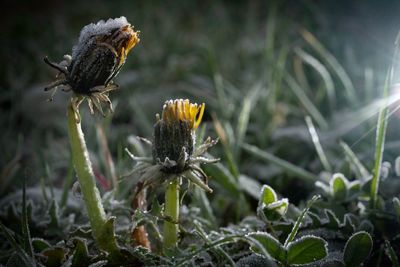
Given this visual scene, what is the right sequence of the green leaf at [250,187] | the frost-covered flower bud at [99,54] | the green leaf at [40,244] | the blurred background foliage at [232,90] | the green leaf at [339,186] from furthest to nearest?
the blurred background foliage at [232,90], the green leaf at [250,187], the green leaf at [339,186], the green leaf at [40,244], the frost-covered flower bud at [99,54]

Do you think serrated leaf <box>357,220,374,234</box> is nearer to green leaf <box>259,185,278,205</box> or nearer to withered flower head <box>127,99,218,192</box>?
green leaf <box>259,185,278,205</box>

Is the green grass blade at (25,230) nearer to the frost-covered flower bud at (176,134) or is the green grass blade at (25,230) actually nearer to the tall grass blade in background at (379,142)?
the frost-covered flower bud at (176,134)

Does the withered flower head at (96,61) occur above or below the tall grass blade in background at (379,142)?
above

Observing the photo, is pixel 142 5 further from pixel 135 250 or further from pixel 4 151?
pixel 135 250

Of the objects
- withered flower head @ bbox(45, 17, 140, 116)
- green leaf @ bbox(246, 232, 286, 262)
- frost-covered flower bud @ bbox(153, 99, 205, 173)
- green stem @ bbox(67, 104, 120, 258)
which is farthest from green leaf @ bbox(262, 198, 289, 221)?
withered flower head @ bbox(45, 17, 140, 116)

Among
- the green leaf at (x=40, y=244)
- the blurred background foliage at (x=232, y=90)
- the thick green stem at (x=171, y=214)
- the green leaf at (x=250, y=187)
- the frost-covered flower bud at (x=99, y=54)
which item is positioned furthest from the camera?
the blurred background foliage at (x=232, y=90)

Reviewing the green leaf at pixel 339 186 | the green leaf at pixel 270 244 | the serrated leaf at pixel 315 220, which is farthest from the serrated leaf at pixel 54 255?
the green leaf at pixel 339 186
